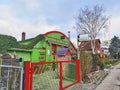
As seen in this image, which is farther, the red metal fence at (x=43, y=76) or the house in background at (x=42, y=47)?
the house in background at (x=42, y=47)

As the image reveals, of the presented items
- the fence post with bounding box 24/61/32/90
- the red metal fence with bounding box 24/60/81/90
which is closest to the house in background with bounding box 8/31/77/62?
the red metal fence with bounding box 24/60/81/90

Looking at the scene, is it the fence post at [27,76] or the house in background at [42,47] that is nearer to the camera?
the fence post at [27,76]

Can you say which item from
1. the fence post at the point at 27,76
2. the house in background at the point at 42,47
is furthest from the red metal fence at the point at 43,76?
the house in background at the point at 42,47

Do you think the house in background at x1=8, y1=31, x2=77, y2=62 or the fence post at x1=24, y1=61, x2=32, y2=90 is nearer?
the fence post at x1=24, y1=61, x2=32, y2=90

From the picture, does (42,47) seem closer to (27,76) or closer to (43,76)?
(43,76)

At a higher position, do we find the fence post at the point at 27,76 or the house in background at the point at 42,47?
the house in background at the point at 42,47

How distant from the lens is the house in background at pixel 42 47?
2223 centimetres

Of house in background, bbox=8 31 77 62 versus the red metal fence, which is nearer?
the red metal fence

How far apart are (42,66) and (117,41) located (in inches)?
2839

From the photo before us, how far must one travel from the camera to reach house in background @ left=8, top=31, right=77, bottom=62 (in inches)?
875

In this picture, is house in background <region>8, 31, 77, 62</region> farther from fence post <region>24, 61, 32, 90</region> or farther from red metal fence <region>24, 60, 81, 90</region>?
fence post <region>24, 61, 32, 90</region>

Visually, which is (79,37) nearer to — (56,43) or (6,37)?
(6,37)

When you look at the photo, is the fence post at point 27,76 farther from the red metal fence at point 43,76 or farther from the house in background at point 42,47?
the house in background at point 42,47

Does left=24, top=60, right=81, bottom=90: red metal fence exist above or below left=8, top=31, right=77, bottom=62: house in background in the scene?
below
